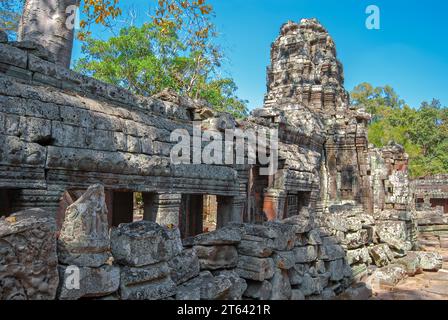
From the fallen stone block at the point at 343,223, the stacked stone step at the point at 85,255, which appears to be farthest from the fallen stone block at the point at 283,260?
the fallen stone block at the point at 343,223

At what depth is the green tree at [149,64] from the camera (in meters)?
20.9

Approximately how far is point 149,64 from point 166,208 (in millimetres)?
15263

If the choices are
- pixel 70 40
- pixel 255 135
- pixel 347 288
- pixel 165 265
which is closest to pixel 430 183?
pixel 255 135

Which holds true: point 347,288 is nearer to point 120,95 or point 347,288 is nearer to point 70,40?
point 120,95

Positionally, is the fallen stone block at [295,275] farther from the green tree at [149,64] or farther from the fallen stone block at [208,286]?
the green tree at [149,64]

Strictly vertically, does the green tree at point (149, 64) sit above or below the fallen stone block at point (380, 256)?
above

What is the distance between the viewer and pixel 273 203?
888cm

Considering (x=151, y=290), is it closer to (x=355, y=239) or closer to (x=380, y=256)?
(x=355, y=239)

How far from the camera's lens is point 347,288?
5555 mm

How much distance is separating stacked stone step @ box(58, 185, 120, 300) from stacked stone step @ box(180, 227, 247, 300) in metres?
0.66

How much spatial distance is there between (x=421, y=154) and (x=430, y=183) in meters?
10.2

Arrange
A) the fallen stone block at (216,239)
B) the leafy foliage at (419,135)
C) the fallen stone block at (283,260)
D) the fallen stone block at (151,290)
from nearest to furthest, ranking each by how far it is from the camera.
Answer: the fallen stone block at (151,290), the fallen stone block at (216,239), the fallen stone block at (283,260), the leafy foliage at (419,135)

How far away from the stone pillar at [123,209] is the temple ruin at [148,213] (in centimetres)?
2

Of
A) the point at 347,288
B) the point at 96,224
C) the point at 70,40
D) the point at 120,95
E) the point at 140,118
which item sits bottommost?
the point at 347,288
